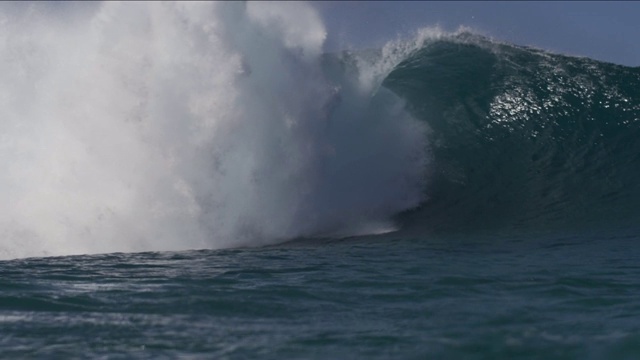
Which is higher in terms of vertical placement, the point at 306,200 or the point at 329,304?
the point at 306,200

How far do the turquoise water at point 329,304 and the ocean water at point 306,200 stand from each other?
1.2 inches

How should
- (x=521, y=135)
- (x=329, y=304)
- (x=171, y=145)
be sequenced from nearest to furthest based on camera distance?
(x=329, y=304)
(x=171, y=145)
(x=521, y=135)

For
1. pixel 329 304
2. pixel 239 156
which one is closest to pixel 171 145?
pixel 239 156

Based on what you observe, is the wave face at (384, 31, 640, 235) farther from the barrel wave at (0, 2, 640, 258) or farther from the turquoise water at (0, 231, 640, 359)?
the turquoise water at (0, 231, 640, 359)

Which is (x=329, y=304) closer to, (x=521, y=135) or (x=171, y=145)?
(x=171, y=145)

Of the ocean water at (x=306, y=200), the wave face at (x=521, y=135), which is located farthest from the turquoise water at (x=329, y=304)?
the wave face at (x=521, y=135)

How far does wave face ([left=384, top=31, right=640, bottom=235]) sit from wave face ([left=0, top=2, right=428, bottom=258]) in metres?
1.82

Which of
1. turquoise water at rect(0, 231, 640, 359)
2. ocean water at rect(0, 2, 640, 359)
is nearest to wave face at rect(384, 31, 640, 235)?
ocean water at rect(0, 2, 640, 359)

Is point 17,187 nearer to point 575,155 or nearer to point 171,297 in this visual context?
point 171,297

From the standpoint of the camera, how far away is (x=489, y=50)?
21000 mm

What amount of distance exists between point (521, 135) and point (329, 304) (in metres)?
10.6

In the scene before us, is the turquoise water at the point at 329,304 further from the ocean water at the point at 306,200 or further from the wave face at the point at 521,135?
the wave face at the point at 521,135

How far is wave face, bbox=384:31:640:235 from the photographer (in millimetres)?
14352

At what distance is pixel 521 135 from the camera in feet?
57.8
